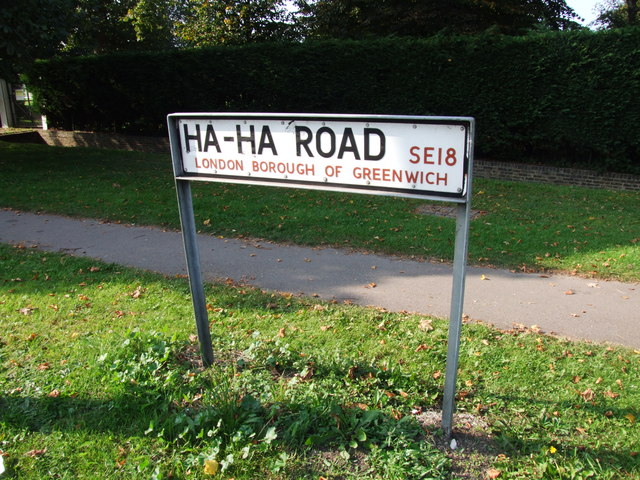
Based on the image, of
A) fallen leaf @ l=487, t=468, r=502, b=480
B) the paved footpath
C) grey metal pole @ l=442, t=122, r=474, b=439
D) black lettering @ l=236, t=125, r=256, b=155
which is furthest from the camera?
the paved footpath

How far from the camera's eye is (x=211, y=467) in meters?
2.48

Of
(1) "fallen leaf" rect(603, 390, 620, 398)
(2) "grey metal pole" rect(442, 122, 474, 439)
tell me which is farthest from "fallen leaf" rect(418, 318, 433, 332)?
(2) "grey metal pole" rect(442, 122, 474, 439)

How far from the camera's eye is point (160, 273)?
5.64m

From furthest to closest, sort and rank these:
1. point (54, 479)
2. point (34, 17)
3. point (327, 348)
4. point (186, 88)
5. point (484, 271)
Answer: point (186, 88), point (34, 17), point (484, 271), point (327, 348), point (54, 479)

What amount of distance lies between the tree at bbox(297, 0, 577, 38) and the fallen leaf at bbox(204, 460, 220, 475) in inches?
710

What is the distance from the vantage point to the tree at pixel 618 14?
21.0 meters

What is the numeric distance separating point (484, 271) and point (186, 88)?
43.2 feet

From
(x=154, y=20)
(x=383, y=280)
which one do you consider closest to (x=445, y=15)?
(x=154, y=20)

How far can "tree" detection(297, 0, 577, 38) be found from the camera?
1847 centimetres

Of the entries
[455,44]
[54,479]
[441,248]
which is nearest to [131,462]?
[54,479]

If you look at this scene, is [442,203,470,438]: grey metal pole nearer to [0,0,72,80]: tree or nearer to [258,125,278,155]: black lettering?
[258,125,278,155]: black lettering

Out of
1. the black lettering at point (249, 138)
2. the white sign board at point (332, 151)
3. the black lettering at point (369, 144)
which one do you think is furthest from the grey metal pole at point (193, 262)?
the black lettering at point (369, 144)

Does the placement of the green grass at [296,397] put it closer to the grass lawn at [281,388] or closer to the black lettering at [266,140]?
the grass lawn at [281,388]

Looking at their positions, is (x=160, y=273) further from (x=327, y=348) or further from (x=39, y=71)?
(x=39, y=71)
